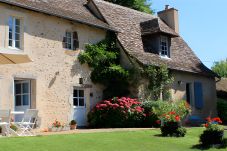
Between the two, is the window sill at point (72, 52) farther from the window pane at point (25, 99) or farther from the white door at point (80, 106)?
the window pane at point (25, 99)

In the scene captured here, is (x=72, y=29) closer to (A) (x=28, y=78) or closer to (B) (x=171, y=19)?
(A) (x=28, y=78)

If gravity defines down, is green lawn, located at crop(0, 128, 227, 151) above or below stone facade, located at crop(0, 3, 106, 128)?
below

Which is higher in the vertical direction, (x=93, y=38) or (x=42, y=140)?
(x=93, y=38)

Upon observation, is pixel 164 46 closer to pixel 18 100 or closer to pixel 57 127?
pixel 57 127

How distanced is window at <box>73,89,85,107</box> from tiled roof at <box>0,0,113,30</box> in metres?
3.32

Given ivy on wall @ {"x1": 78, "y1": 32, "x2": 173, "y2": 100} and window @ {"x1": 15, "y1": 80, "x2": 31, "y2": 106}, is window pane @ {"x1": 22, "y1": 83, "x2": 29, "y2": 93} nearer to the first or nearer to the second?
window @ {"x1": 15, "y1": 80, "x2": 31, "y2": 106}

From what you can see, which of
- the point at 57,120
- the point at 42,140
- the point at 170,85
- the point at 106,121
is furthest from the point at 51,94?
the point at 170,85

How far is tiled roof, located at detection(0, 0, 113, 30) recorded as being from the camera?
1603 centimetres

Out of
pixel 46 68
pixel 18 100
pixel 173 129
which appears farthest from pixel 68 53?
pixel 173 129

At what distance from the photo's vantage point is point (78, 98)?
1841 centimetres

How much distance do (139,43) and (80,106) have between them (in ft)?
18.0

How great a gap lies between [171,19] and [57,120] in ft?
41.6

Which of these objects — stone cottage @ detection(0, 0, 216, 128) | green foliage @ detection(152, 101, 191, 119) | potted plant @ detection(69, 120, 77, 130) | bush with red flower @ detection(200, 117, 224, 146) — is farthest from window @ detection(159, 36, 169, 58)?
bush with red flower @ detection(200, 117, 224, 146)

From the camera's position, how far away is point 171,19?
26.1 m
